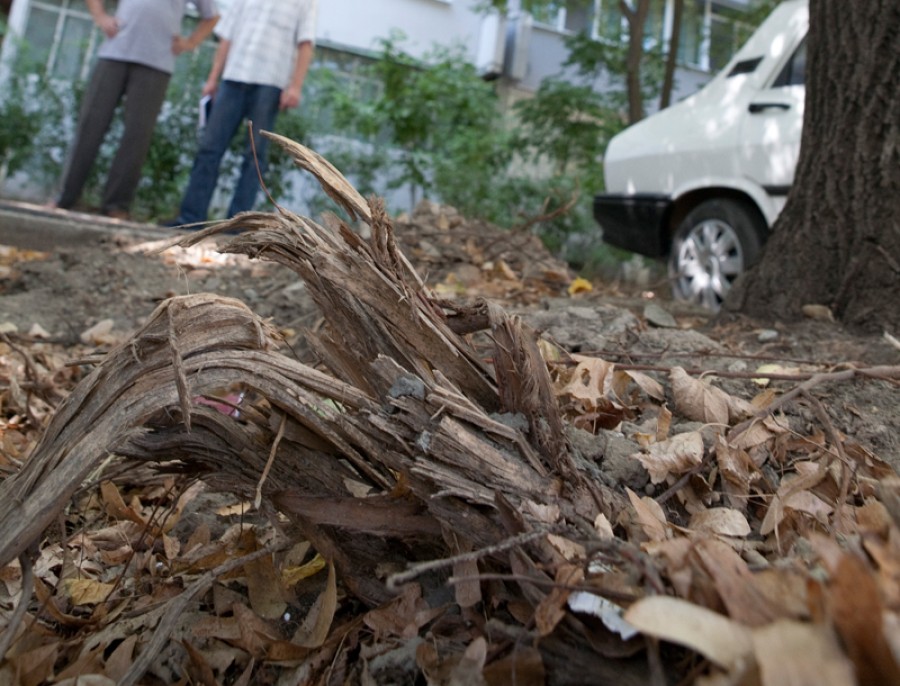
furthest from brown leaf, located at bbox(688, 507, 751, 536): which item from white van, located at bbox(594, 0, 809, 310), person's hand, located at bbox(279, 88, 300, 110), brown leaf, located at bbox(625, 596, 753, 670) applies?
person's hand, located at bbox(279, 88, 300, 110)

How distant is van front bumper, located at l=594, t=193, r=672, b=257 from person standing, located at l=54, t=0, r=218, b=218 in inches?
129

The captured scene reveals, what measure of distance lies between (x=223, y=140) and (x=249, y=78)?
0.45 m

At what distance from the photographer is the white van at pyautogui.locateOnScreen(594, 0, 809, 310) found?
4527 millimetres

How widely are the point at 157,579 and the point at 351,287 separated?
2.43ft

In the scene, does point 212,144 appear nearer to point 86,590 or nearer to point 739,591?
point 86,590

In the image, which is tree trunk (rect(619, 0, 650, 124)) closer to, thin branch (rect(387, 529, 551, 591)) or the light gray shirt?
the light gray shirt

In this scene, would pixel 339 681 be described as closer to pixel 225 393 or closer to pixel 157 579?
pixel 157 579

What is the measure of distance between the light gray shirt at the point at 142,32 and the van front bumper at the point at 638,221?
3.31m

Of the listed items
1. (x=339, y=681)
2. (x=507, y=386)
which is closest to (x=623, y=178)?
(x=507, y=386)

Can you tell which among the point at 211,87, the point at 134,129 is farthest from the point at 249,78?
the point at 134,129

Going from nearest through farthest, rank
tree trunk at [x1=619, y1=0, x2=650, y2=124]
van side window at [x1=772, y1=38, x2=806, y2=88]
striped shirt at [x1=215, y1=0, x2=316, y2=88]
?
van side window at [x1=772, y1=38, x2=806, y2=88] < striped shirt at [x1=215, y1=0, x2=316, y2=88] < tree trunk at [x1=619, y1=0, x2=650, y2=124]

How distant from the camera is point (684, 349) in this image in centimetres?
264

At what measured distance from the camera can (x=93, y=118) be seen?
5.77m

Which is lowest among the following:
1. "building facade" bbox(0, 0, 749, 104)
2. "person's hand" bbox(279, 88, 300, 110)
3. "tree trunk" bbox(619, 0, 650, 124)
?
"person's hand" bbox(279, 88, 300, 110)
